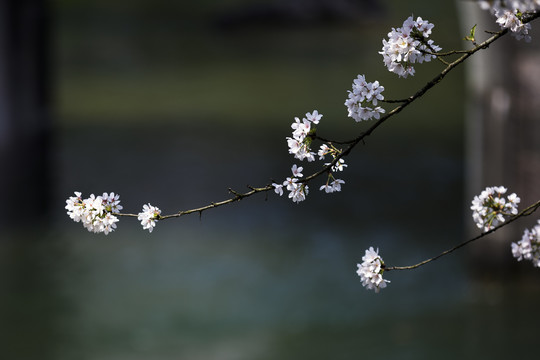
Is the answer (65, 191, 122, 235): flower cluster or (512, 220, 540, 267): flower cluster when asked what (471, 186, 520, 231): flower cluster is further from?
(65, 191, 122, 235): flower cluster

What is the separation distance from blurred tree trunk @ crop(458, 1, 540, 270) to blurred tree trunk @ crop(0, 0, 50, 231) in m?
3.49

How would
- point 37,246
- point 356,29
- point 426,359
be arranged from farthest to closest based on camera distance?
point 356,29 → point 37,246 → point 426,359

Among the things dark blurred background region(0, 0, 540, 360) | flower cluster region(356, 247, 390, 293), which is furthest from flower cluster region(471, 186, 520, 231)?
dark blurred background region(0, 0, 540, 360)

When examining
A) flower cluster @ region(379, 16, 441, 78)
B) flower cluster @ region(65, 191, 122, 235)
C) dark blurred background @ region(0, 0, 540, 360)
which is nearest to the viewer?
flower cluster @ region(379, 16, 441, 78)

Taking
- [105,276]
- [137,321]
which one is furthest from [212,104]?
[137,321]

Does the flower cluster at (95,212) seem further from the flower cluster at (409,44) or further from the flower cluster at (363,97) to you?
the flower cluster at (409,44)

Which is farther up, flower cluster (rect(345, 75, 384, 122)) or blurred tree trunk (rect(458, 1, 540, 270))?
blurred tree trunk (rect(458, 1, 540, 270))

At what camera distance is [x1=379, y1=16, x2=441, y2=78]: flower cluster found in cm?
160

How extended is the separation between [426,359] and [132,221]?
3.46 m

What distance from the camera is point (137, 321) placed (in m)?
5.43

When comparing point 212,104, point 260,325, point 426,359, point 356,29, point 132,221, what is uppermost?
point 356,29

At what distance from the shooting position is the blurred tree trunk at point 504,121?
17.1ft

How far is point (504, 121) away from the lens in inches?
210

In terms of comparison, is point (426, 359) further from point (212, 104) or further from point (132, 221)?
point (212, 104)
